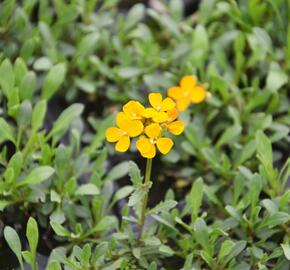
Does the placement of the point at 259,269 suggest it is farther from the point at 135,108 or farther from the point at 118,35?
the point at 118,35

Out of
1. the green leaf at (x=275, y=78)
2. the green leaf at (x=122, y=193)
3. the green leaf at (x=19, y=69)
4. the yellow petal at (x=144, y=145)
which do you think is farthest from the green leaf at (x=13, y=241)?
the green leaf at (x=275, y=78)

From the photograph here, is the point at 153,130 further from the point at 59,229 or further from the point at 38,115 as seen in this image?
the point at 38,115

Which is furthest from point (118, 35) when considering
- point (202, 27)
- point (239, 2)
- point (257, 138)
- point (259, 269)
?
point (259, 269)

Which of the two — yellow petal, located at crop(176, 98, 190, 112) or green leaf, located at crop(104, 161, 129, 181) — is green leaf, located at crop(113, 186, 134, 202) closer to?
green leaf, located at crop(104, 161, 129, 181)

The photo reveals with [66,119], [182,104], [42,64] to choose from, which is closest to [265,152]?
[182,104]

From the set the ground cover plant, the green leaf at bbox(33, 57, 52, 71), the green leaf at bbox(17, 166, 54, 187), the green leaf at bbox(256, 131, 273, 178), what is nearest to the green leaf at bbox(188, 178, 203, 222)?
the ground cover plant

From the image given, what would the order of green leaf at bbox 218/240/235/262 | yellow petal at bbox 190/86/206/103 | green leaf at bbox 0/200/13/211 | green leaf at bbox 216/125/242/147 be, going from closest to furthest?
green leaf at bbox 218/240/235/262, green leaf at bbox 0/200/13/211, green leaf at bbox 216/125/242/147, yellow petal at bbox 190/86/206/103
